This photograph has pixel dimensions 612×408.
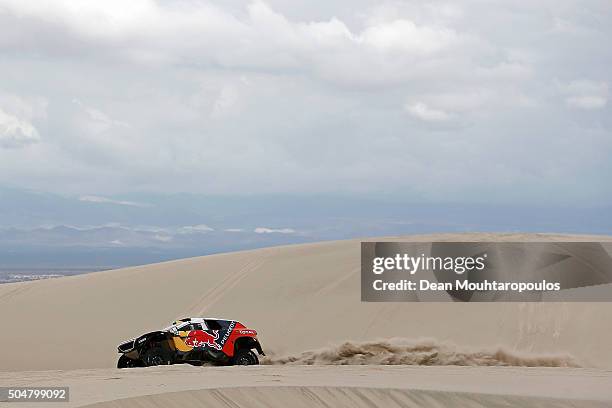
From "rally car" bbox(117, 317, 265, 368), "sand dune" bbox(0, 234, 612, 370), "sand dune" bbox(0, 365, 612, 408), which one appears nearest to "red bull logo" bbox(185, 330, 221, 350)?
"rally car" bbox(117, 317, 265, 368)

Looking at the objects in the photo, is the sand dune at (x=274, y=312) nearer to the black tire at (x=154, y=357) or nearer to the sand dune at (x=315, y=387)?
the sand dune at (x=315, y=387)

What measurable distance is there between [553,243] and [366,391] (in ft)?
54.1

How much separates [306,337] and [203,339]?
311 inches

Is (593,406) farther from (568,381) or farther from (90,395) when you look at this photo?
(90,395)

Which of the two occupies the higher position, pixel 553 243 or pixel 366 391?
pixel 553 243

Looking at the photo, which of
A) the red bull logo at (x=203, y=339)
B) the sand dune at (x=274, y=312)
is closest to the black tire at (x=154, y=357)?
the red bull logo at (x=203, y=339)

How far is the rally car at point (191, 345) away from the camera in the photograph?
19.4 m

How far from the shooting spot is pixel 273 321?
94.4 ft

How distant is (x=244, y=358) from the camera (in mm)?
20281

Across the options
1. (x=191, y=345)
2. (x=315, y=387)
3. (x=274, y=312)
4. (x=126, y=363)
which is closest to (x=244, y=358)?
(x=191, y=345)

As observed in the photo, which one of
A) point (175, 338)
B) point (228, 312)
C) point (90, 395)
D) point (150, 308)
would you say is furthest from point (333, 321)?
point (90, 395)

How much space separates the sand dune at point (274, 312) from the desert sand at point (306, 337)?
0.20 ft

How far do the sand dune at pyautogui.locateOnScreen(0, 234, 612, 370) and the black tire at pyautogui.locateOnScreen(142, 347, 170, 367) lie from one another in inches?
255

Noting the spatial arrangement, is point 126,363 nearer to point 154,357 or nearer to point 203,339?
point 154,357
